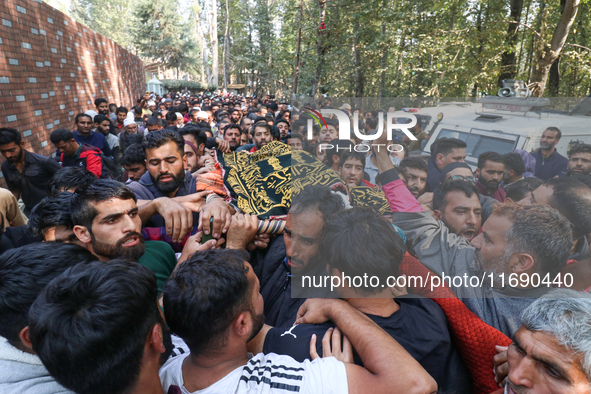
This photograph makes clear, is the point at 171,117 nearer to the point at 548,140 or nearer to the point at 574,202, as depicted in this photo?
the point at 548,140

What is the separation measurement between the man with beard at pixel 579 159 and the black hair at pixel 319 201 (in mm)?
903

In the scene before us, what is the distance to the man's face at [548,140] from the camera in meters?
1.43

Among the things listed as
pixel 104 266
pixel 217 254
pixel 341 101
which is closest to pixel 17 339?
pixel 104 266

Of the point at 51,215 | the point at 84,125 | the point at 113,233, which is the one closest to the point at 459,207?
the point at 113,233

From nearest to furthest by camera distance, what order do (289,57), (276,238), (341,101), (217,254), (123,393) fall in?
(123,393)
(217,254)
(341,101)
(276,238)
(289,57)

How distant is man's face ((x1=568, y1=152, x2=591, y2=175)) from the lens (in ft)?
4.54

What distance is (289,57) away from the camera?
1656 centimetres

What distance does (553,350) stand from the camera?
1.13 metres

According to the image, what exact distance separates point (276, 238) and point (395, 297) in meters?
0.68

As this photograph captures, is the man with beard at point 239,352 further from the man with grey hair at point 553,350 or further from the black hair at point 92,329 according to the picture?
the man with grey hair at point 553,350

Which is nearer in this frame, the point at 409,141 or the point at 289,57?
the point at 409,141

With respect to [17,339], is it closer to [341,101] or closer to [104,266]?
[104,266]

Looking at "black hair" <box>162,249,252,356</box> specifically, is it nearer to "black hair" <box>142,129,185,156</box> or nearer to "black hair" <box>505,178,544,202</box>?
"black hair" <box>505,178,544,202</box>

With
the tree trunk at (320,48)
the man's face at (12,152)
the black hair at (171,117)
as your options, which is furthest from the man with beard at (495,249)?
the tree trunk at (320,48)
